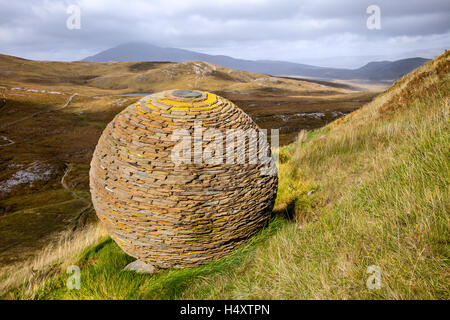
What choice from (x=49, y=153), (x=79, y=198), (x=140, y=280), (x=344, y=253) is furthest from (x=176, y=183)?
(x=49, y=153)

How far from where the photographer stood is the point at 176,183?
349 centimetres

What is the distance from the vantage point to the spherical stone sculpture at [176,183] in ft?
11.5

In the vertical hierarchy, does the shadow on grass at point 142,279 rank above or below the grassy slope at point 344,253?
below

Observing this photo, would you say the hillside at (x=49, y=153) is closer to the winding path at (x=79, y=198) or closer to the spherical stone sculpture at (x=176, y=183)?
the winding path at (x=79, y=198)

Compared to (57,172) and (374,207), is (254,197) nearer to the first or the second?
(374,207)

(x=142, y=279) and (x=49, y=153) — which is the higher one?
(x=142, y=279)

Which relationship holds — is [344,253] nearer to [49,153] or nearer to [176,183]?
[176,183]

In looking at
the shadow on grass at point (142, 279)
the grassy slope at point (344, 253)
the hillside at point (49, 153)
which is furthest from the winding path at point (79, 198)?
the shadow on grass at point (142, 279)

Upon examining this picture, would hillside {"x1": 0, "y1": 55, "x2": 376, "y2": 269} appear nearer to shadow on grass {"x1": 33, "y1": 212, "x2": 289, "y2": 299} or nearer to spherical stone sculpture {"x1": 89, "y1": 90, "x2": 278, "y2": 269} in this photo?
shadow on grass {"x1": 33, "y1": 212, "x2": 289, "y2": 299}

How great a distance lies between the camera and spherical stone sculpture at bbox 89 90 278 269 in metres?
3.52

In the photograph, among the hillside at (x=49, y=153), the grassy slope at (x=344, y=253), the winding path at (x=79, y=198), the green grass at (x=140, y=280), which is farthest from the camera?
the winding path at (x=79, y=198)


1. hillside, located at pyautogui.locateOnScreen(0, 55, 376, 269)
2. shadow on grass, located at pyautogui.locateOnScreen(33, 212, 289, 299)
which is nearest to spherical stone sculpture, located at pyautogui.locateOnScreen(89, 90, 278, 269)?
shadow on grass, located at pyautogui.locateOnScreen(33, 212, 289, 299)
